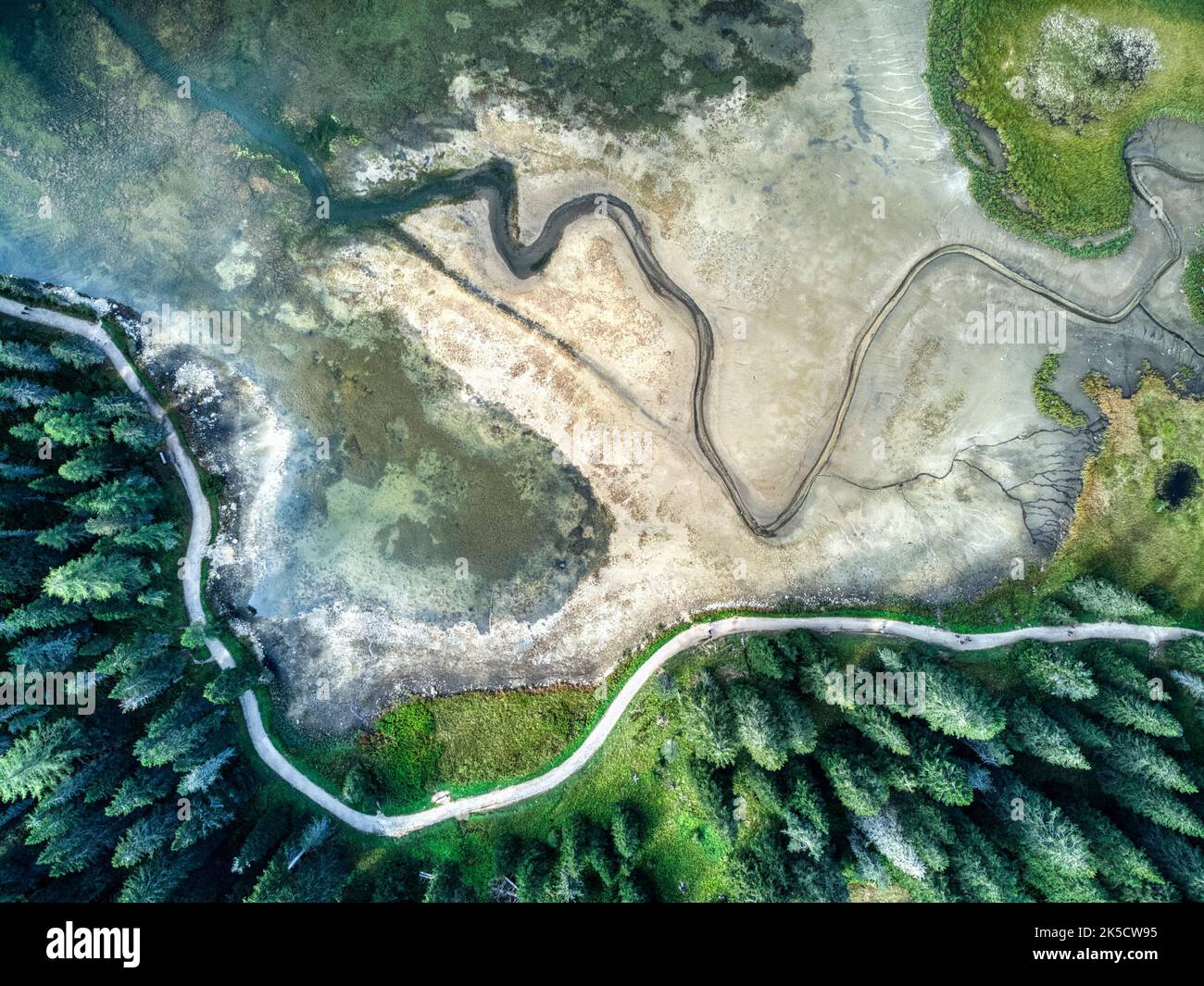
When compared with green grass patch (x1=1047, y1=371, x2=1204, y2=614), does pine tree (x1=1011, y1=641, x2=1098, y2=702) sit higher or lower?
lower

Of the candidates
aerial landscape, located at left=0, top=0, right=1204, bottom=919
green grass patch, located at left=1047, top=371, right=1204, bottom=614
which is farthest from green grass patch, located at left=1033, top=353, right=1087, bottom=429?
green grass patch, located at left=1047, top=371, right=1204, bottom=614

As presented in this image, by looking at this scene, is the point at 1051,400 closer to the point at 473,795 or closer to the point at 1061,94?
the point at 1061,94

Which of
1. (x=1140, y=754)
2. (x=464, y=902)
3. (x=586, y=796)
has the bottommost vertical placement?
(x=464, y=902)

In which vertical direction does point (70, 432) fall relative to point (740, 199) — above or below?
below

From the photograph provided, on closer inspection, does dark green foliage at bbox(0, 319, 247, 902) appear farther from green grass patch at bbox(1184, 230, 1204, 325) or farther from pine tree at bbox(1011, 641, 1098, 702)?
green grass patch at bbox(1184, 230, 1204, 325)

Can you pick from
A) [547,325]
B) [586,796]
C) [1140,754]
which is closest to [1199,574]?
[1140,754]

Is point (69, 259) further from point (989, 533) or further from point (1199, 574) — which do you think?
point (1199, 574)
